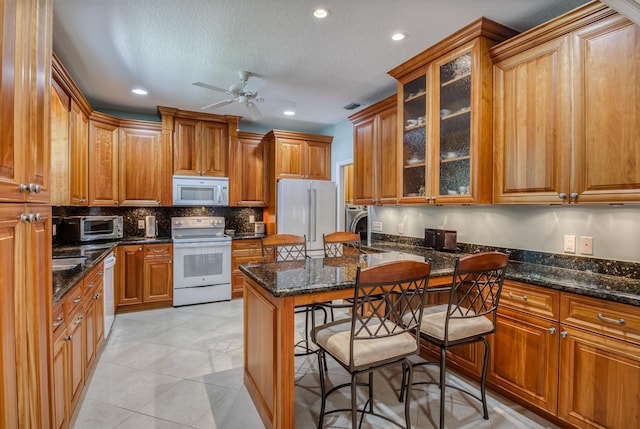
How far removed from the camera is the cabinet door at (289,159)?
488 cm

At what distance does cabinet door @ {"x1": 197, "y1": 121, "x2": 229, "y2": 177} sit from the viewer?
461 cm

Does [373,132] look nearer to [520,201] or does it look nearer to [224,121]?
[520,201]

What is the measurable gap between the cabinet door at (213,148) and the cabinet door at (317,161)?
1262 mm

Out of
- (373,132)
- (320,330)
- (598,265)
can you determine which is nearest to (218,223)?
(373,132)

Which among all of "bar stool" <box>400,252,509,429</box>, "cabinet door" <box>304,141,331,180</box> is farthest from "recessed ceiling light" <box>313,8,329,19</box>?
"cabinet door" <box>304,141,331,180</box>

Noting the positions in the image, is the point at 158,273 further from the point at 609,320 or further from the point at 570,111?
Answer: the point at 570,111

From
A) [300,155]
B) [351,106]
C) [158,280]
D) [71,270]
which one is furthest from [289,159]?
[71,270]

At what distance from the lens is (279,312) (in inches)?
62.8

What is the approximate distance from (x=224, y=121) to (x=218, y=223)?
5.05ft

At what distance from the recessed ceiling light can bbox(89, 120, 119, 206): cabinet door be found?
326 cm

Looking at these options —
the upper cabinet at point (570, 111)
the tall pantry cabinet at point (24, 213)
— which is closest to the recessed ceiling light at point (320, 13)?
the upper cabinet at point (570, 111)

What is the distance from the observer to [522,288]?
1.99 m

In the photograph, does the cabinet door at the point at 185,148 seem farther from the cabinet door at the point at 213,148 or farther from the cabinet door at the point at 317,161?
the cabinet door at the point at 317,161

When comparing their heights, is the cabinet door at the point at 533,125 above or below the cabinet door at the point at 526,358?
above
